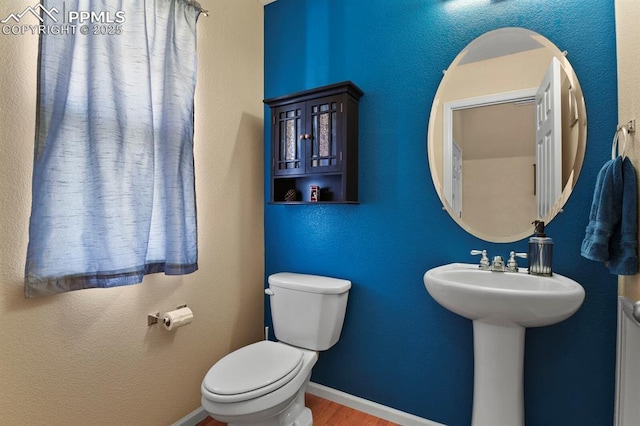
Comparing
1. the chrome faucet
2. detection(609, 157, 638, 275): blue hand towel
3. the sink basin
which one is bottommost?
the sink basin

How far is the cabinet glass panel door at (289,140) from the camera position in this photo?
6.08 ft

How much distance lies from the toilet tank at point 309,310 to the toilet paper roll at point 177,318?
0.46 metres

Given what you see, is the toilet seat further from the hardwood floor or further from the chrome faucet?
the chrome faucet

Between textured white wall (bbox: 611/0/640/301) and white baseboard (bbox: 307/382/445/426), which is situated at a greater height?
textured white wall (bbox: 611/0/640/301)

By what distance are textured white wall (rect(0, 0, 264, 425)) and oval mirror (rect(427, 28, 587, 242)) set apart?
3.90 feet

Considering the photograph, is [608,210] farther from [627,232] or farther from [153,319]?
[153,319]

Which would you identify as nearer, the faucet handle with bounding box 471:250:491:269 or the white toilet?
the white toilet

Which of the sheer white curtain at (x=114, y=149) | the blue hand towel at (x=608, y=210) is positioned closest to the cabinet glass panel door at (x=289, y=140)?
the sheer white curtain at (x=114, y=149)

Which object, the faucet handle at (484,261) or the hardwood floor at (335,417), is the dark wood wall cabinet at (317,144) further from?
the hardwood floor at (335,417)

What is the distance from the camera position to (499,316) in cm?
115


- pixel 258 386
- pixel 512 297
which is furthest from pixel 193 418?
pixel 512 297

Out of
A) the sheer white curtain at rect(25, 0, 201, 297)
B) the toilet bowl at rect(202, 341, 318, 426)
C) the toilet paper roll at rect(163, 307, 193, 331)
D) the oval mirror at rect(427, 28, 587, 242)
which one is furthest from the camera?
the toilet paper roll at rect(163, 307, 193, 331)

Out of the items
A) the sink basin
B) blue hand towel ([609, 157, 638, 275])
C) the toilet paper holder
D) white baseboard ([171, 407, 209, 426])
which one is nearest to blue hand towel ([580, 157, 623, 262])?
blue hand towel ([609, 157, 638, 275])

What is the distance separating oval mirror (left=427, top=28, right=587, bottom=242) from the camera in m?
1.37
